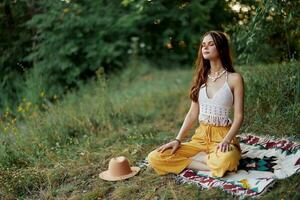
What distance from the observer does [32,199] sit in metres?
4.17

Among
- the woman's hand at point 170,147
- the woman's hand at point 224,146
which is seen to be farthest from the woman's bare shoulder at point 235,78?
the woman's hand at point 170,147

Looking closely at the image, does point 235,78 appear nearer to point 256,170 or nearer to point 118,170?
point 256,170

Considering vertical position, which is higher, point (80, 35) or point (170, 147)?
point (80, 35)

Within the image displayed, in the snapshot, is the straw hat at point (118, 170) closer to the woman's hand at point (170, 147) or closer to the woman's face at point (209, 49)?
the woman's hand at point (170, 147)

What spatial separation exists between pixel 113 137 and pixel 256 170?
2.09 m

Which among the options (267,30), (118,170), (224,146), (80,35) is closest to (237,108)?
(224,146)

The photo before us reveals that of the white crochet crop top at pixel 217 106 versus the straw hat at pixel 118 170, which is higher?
the white crochet crop top at pixel 217 106

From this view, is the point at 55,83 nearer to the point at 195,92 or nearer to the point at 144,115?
the point at 144,115

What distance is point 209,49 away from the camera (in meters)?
4.04

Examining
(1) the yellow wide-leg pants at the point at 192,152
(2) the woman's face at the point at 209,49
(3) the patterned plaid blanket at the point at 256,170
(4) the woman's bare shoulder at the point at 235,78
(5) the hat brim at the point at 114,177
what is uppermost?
(2) the woman's face at the point at 209,49

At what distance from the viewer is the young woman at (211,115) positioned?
3.96m

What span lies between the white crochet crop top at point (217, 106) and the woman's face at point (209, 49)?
28cm

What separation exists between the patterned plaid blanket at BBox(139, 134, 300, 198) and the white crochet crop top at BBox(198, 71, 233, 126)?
469 millimetres

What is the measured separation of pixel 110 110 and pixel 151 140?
1.26m
